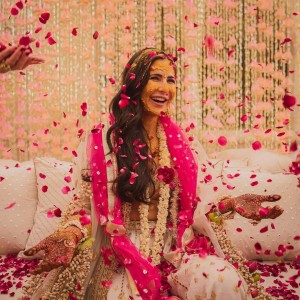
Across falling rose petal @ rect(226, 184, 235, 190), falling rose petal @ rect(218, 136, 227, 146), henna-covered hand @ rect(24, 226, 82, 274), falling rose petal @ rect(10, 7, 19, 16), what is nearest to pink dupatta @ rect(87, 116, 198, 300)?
henna-covered hand @ rect(24, 226, 82, 274)

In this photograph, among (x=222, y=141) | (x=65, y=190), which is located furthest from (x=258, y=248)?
(x=222, y=141)

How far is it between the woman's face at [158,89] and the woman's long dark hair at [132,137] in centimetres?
3

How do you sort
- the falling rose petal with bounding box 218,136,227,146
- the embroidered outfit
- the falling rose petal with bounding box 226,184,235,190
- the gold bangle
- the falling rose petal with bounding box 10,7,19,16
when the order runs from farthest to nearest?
1. the falling rose petal with bounding box 218,136,227,146
2. the falling rose petal with bounding box 10,7,19,16
3. the falling rose petal with bounding box 226,184,235,190
4. the embroidered outfit
5. the gold bangle

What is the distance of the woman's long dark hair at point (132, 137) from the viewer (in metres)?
1.72

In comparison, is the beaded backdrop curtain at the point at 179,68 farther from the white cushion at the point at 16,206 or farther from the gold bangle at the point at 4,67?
the gold bangle at the point at 4,67

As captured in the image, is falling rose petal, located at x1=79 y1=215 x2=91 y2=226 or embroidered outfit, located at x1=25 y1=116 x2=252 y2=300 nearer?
embroidered outfit, located at x1=25 y1=116 x2=252 y2=300

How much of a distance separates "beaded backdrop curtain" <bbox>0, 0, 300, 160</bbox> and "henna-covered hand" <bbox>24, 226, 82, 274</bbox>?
192cm

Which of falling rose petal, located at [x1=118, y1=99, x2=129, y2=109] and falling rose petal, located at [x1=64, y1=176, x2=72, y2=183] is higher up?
falling rose petal, located at [x1=118, y1=99, x2=129, y2=109]

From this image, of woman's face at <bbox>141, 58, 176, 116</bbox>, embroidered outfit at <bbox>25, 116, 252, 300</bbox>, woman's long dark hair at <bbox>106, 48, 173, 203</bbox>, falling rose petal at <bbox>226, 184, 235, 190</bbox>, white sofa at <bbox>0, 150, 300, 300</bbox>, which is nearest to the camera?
embroidered outfit at <bbox>25, 116, 252, 300</bbox>

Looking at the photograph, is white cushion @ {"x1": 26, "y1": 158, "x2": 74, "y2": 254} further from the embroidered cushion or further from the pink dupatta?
the embroidered cushion

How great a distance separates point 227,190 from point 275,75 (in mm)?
1571

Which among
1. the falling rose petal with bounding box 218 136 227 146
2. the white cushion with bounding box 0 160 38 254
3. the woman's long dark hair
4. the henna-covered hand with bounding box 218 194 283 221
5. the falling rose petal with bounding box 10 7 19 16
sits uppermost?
the falling rose petal with bounding box 10 7 19 16

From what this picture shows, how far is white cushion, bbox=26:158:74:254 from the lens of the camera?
224 centimetres

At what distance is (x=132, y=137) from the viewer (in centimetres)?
184
